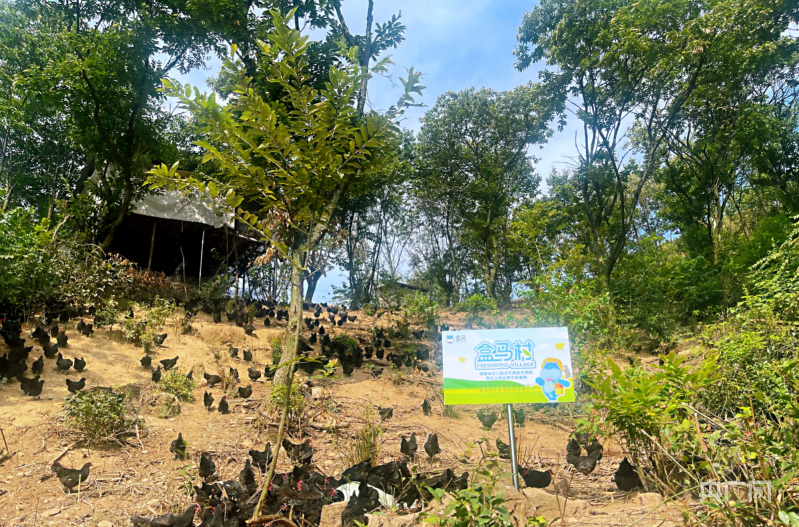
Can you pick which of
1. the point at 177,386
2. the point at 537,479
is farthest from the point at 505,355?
the point at 177,386

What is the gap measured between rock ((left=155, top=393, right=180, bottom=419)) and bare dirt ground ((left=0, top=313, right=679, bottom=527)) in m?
0.09

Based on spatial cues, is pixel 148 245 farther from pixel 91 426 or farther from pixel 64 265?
pixel 91 426

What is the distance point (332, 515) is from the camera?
2615mm

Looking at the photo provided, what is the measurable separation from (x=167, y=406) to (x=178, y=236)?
357 inches

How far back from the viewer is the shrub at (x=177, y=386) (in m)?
5.18

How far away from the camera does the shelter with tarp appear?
10961 millimetres

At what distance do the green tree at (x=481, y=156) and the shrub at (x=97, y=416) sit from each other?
14.8 m

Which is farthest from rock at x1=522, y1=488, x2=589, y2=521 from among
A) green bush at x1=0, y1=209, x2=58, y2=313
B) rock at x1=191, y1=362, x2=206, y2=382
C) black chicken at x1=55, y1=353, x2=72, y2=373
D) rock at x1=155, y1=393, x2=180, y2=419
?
green bush at x1=0, y1=209, x2=58, y2=313

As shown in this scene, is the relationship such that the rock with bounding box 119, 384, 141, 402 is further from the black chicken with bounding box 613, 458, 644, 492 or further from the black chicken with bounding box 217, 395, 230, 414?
the black chicken with bounding box 613, 458, 644, 492

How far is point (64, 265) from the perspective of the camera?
24.1ft

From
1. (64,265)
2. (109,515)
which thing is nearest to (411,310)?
(64,265)

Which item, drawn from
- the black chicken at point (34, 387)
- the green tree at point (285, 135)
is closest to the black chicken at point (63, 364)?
the black chicken at point (34, 387)

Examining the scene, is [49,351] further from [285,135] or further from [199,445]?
[285,135]

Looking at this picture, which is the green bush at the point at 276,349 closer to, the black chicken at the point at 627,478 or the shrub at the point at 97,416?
the shrub at the point at 97,416
